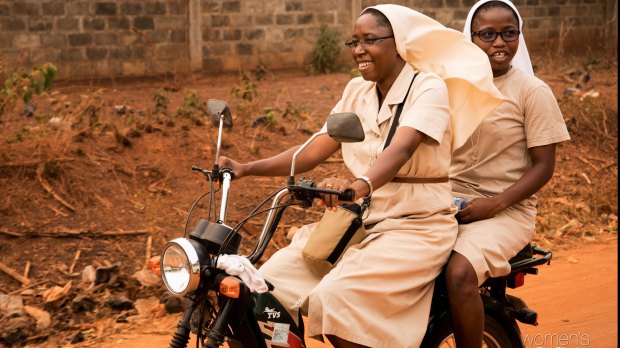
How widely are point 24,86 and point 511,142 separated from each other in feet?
16.3

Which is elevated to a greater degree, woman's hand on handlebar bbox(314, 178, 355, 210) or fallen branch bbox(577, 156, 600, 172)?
woman's hand on handlebar bbox(314, 178, 355, 210)

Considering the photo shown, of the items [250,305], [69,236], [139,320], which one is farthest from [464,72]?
[69,236]

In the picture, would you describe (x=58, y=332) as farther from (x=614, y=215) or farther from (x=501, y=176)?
(x=614, y=215)

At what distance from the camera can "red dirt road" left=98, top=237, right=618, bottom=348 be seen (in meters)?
5.55

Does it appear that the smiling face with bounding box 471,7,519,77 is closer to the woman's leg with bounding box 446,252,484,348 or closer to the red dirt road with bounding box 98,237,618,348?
the woman's leg with bounding box 446,252,484,348

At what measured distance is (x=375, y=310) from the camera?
11.8ft

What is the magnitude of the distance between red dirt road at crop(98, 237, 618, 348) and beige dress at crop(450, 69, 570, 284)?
4.70 ft

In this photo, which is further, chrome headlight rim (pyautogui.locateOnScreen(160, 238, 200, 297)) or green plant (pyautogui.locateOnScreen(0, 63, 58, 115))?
green plant (pyautogui.locateOnScreen(0, 63, 58, 115))

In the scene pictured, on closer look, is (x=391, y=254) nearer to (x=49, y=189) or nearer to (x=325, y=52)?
(x=49, y=189)

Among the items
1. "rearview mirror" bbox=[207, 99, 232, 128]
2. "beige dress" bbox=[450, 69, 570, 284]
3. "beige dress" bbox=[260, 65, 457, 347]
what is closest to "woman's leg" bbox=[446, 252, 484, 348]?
"beige dress" bbox=[260, 65, 457, 347]

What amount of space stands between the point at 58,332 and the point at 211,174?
8.57ft

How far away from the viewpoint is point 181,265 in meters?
Result: 3.27

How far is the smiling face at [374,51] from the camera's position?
151 inches

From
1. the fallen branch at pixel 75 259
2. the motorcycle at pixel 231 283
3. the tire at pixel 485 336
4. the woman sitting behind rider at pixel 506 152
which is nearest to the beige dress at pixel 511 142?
the woman sitting behind rider at pixel 506 152
